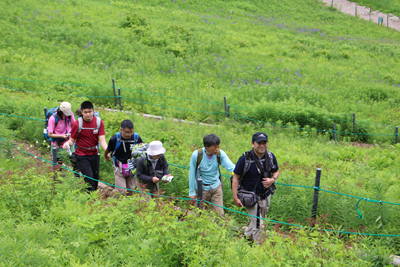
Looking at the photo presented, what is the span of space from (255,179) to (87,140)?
3.22 m

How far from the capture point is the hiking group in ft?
16.7

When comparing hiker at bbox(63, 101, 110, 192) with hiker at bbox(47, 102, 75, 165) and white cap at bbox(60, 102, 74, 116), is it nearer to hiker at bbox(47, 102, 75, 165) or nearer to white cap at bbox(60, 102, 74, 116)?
hiker at bbox(47, 102, 75, 165)

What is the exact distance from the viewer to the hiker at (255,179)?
5055 mm

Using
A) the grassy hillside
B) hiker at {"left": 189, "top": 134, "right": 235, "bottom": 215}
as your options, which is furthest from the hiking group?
the grassy hillside

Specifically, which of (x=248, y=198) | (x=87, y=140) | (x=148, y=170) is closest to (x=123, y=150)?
(x=148, y=170)

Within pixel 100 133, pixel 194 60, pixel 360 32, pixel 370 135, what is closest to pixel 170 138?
pixel 100 133

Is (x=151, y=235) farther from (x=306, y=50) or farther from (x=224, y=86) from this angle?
(x=306, y=50)

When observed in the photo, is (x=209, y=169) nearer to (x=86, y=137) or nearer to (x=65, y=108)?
(x=86, y=137)

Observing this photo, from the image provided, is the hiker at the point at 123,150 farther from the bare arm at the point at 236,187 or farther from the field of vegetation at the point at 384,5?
the field of vegetation at the point at 384,5

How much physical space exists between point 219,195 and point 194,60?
46.6 ft

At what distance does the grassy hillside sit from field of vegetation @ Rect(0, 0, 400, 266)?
A: 8 cm

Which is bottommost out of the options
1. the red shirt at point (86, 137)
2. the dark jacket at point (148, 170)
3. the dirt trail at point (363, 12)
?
the dark jacket at point (148, 170)

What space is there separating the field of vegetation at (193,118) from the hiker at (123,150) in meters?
0.80

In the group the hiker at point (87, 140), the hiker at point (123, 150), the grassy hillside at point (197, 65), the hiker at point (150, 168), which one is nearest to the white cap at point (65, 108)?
the hiker at point (87, 140)
